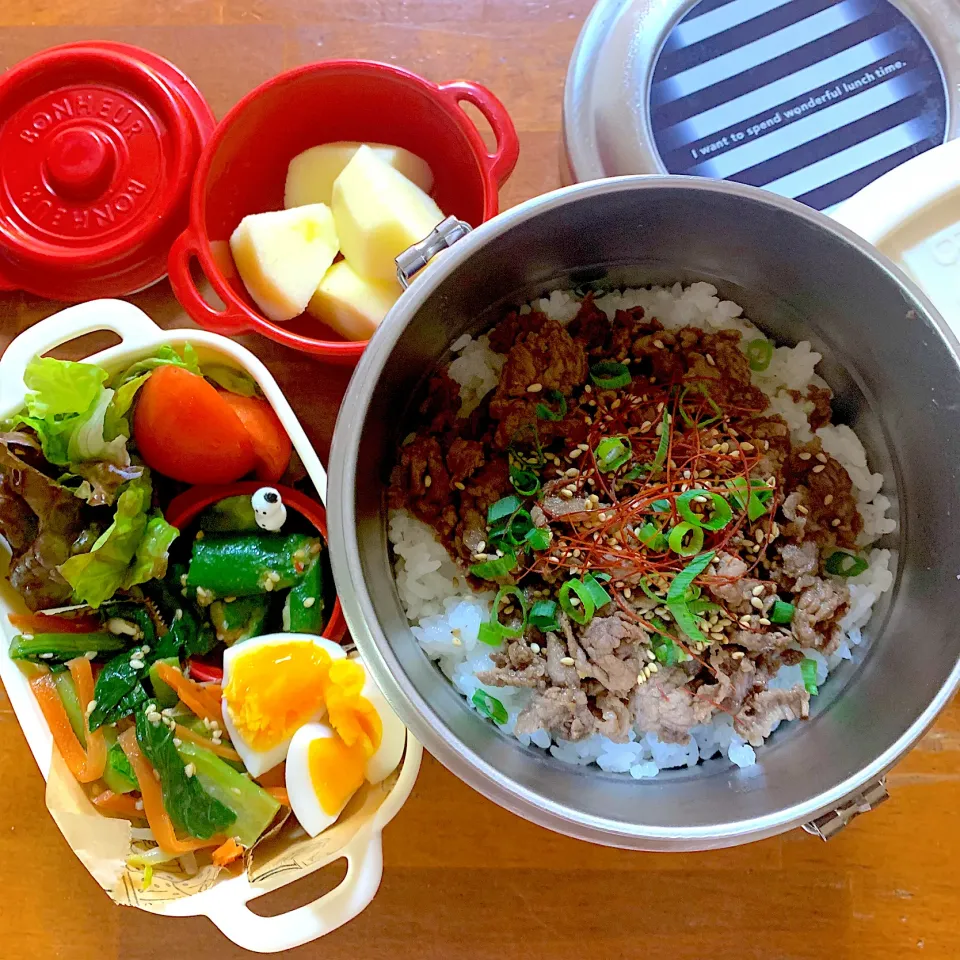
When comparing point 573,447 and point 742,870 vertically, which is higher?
point 573,447

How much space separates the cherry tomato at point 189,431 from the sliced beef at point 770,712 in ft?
2.48

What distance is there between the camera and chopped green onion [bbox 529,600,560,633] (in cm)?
106

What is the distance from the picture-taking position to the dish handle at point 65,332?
117 centimetres

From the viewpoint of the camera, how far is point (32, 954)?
1.26m

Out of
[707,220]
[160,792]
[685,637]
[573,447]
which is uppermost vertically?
[707,220]

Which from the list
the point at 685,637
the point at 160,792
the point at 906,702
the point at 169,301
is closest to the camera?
the point at 906,702

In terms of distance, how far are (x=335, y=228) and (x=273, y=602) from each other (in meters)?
0.56

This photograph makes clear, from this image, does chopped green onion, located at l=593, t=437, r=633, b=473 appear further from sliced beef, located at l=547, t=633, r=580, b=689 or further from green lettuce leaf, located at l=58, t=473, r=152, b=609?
green lettuce leaf, located at l=58, t=473, r=152, b=609

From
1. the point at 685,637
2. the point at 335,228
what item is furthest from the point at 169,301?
the point at 685,637

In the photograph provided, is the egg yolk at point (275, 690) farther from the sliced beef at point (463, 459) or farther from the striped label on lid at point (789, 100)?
the striped label on lid at point (789, 100)

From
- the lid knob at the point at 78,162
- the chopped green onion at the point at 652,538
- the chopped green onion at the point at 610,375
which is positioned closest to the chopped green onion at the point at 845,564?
→ the chopped green onion at the point at 652,538

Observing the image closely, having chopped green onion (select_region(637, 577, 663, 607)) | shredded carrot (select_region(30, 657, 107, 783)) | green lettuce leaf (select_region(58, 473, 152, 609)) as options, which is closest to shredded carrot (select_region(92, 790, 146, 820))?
shredded carrot (select_region(30, 657, 107, 783))

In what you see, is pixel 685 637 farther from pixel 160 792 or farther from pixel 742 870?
pixel 160 792

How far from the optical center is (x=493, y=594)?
1098 millimetres
